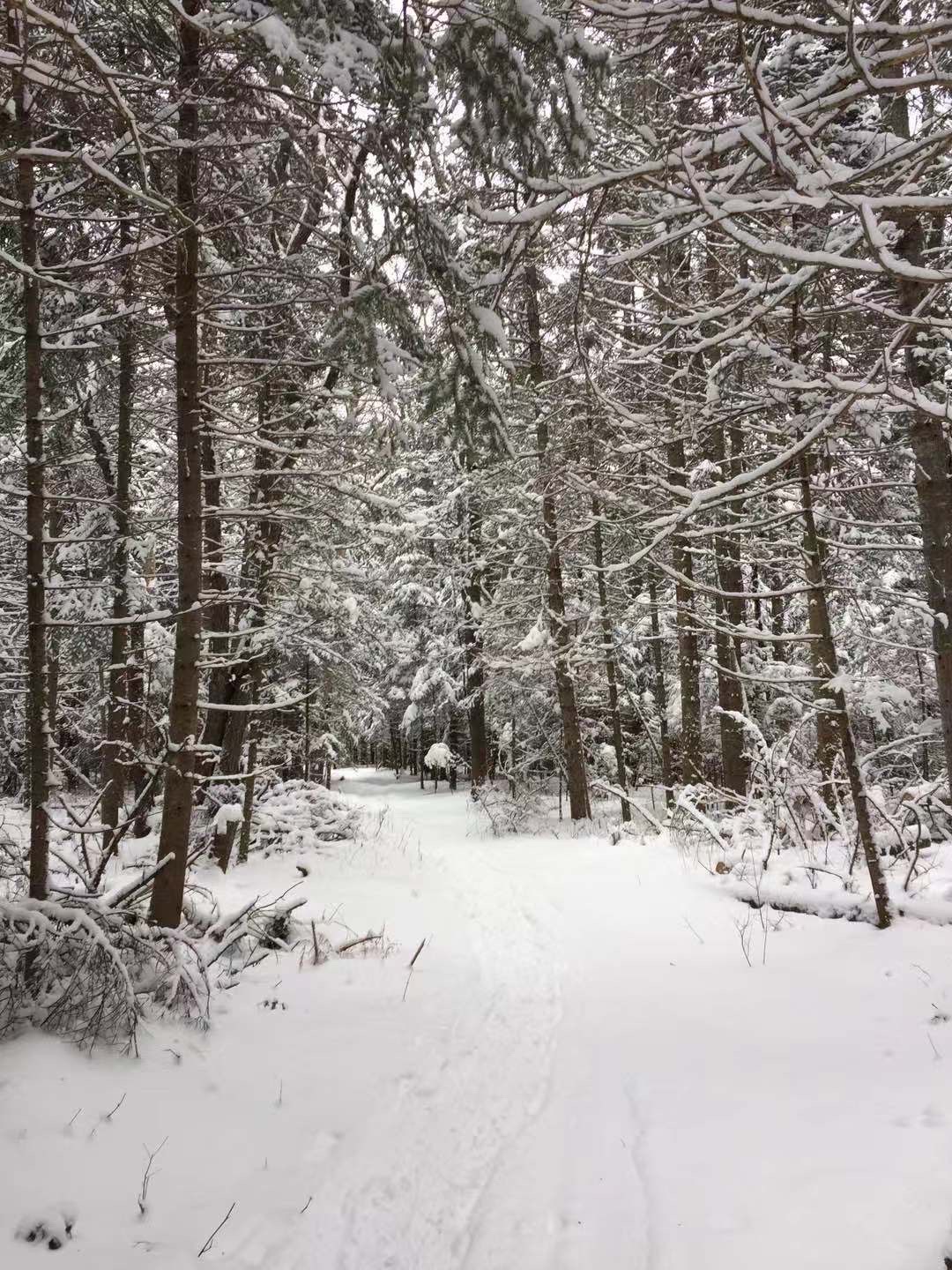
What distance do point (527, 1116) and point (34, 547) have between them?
485cm

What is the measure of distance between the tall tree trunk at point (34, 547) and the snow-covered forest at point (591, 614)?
0.12 feet

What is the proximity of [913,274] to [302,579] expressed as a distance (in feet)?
27.9

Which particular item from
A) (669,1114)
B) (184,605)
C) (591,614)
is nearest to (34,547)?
(184,605)

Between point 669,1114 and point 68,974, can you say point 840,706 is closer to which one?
point 669,1114

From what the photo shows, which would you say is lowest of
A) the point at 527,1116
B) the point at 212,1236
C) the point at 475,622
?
the point at 527,1116

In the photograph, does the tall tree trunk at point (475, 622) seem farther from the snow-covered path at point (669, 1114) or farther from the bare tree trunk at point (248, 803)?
the snow-covered path at point (669, 1114)

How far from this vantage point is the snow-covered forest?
10.2 feet

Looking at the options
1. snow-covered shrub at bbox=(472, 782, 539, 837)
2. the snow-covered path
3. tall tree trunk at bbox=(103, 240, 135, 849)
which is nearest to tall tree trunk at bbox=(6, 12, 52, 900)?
the snow-covered path

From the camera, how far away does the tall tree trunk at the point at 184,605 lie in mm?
5488

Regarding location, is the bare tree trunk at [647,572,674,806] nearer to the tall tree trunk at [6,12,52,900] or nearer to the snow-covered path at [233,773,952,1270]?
the snow-covered path at [233,773,952,1270]

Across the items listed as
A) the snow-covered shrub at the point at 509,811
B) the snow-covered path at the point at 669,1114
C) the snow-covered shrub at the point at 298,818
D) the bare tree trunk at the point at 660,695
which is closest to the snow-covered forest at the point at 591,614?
the snow-covered path at the point at 669,1114

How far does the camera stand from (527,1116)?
4.16 m

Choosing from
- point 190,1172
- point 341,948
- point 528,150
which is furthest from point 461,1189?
point 528,150

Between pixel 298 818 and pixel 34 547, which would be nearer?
pixel 34 547
